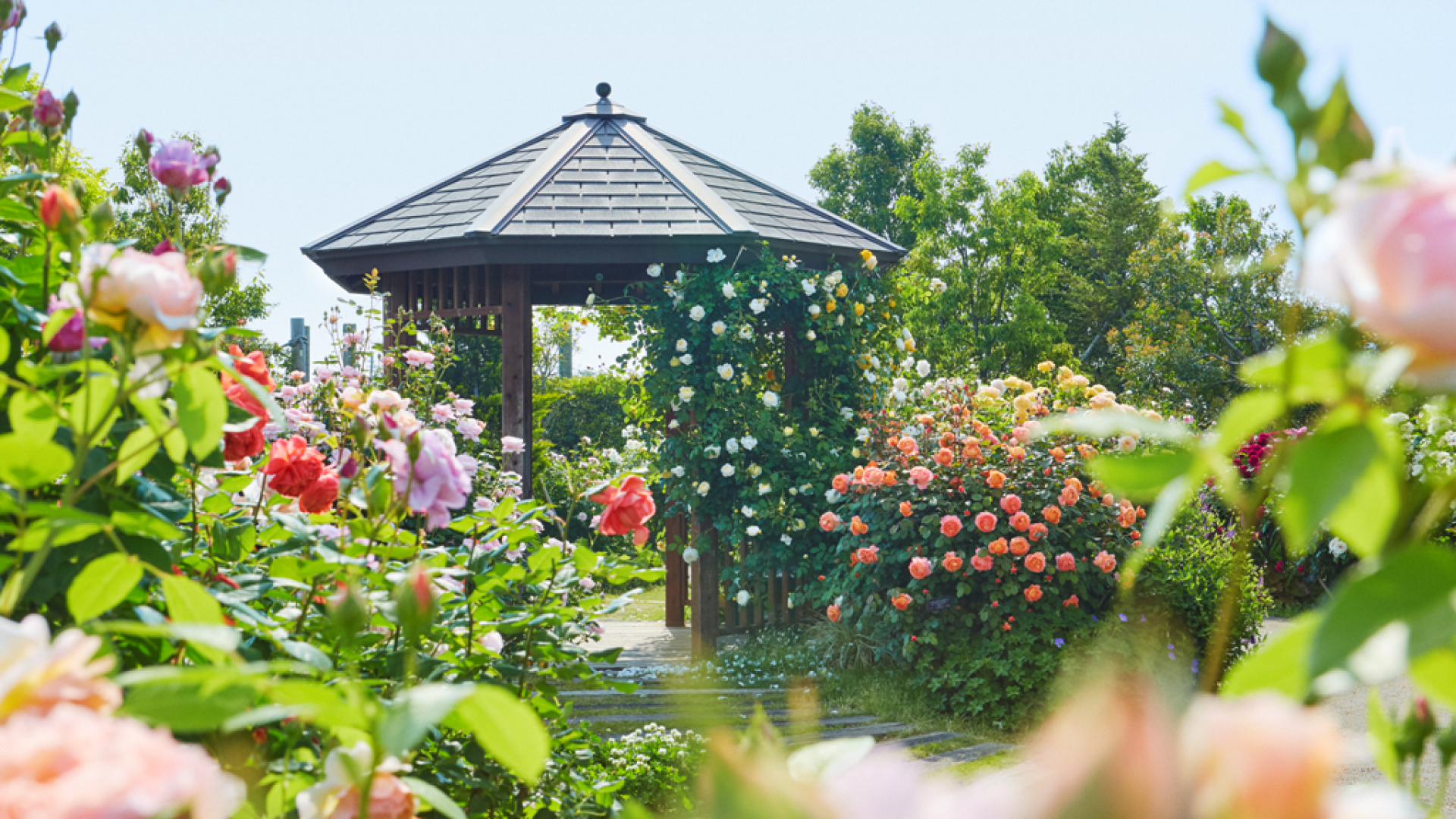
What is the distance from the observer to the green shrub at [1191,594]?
5.78m

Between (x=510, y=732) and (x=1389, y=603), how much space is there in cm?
40

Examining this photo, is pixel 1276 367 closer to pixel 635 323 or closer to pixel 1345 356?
pixel 1345 356

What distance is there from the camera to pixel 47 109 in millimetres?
1550

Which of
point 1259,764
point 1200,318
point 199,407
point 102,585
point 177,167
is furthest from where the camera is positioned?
point 1200,318

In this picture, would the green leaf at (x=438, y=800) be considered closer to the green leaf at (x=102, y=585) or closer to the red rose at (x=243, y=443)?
the green leaf at (x=102, y=585)

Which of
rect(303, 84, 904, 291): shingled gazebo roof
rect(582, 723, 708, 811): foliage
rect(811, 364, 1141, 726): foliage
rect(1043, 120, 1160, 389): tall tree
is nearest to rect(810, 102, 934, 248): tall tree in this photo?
rect(1043, 120, 1160, 389): tall tree

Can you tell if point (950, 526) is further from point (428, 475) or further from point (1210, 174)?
point (1210, 174)

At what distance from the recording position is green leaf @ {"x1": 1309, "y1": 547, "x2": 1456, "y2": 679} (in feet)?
1.29

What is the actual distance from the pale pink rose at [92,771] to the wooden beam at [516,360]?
20.5 feet

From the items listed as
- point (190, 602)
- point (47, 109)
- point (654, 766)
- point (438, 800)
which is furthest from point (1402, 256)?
point (654, 766)

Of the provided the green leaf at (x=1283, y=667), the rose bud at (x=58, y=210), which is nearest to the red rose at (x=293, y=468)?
the rose bud at (x=58, y=210)

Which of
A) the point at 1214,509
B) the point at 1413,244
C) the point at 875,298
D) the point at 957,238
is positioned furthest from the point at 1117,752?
the point at 957,238

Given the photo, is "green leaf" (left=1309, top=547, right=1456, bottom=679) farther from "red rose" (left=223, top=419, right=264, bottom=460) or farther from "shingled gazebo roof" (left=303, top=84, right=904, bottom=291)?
"shingled gazebo roof" (left=303, top=84, right=904, bottom=291)

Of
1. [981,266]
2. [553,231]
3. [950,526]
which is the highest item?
[981,266]
